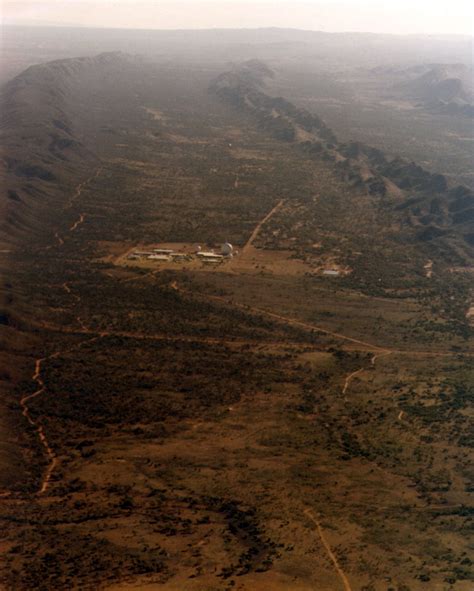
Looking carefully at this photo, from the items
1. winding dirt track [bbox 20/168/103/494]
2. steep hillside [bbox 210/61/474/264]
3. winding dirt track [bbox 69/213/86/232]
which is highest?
steep hillside [bbox 210/61/474/264]

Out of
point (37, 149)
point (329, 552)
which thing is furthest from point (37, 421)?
point (37, 149)

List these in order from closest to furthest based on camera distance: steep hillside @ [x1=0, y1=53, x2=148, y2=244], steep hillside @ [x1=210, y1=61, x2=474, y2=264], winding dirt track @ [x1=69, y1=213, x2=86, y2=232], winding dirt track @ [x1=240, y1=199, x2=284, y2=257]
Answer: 1. winding dirt track @ [x1=240, y1=199, x2=284, y2=257]
2. steep hillside @ [x1=210, y1=61, x2=474, y2=264]
3. winding dirt track @ [x1=69, y1=213, x2=86, y2=232]
4. steep hillside @ [x1=0, y1=53, x2=148, y2=244]

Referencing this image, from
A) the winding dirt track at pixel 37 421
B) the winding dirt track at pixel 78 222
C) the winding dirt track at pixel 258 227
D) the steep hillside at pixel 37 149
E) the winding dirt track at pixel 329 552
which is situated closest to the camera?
the winding dirt track at pixel 329 552

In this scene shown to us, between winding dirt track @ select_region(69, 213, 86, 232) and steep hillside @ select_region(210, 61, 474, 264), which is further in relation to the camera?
winding dirt track @ select_region(69, 213, 86, 232)

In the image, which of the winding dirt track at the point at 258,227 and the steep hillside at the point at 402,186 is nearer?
the winding dirt track at the point at 258,227

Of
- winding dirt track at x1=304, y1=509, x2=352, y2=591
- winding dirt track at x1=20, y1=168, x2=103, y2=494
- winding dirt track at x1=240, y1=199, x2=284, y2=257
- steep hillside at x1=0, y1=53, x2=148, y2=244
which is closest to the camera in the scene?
winding dirt track at x1=304, y1=509, x2=352, y2=591

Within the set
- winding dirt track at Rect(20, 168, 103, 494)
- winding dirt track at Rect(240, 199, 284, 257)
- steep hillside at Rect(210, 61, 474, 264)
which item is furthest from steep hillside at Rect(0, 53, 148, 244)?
steep hillside at Rect(210, 61, 474, 264)

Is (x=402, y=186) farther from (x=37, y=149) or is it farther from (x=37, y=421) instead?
(x=37, y=421)

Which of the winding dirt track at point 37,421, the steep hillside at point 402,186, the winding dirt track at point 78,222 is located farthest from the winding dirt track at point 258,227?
the winding dirt track at point 37,421

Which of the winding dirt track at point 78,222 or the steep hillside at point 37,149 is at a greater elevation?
the steep hillside at point 37,149

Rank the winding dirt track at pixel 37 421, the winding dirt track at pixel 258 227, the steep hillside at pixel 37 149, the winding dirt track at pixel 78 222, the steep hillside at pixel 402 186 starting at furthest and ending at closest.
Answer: the steep hillside at pixel 37 149, the winding dirt track at pixel 78 222, the steep hillside at pixel 402 186, the winding dirt track at pixel 258 227, the winding dirt track at pixel 37 421

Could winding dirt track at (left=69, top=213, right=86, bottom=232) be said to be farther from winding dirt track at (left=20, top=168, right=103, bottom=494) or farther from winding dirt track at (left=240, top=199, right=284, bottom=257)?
winding dirt track at (left=20, top=168, right=103, bottom=494)

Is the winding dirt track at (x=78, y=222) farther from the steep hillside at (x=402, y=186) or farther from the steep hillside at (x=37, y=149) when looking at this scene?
the steep hillside at (x=402, y=186)
